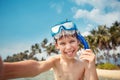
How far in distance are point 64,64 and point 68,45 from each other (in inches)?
24.0

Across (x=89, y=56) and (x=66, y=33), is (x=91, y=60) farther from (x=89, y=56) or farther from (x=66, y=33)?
(x=66, y=33)

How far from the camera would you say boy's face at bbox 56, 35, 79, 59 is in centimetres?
219

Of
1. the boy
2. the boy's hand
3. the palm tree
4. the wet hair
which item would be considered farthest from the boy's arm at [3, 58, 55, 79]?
the palm tree

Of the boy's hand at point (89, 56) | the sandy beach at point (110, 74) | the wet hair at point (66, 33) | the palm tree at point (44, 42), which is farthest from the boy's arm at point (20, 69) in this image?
the palm tree at point (44, 42)

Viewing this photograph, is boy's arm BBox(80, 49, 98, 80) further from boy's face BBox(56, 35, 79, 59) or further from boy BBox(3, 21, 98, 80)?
boy's face BBox(56, 35, 79, 59)

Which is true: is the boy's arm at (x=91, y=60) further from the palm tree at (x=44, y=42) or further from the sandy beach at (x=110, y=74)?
the palm tree at (x=44, y=42)

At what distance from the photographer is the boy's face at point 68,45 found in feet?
7.17

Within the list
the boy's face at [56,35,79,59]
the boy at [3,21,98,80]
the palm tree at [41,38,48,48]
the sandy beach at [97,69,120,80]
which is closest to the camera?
the boy at [3,21,98,80]

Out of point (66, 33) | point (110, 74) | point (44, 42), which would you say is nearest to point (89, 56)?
point (66, 33)

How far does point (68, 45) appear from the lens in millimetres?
2199

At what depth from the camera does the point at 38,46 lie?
3027 inches

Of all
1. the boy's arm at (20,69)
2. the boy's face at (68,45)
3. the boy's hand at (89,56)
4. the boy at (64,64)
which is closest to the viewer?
Result: the boy's arm at (20,69)

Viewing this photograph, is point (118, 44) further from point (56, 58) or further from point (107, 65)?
point (56, 58)

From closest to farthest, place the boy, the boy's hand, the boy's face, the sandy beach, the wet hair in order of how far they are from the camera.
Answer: the boy
the boy's hand
the boy's face
the wet hair
the sandy beach
